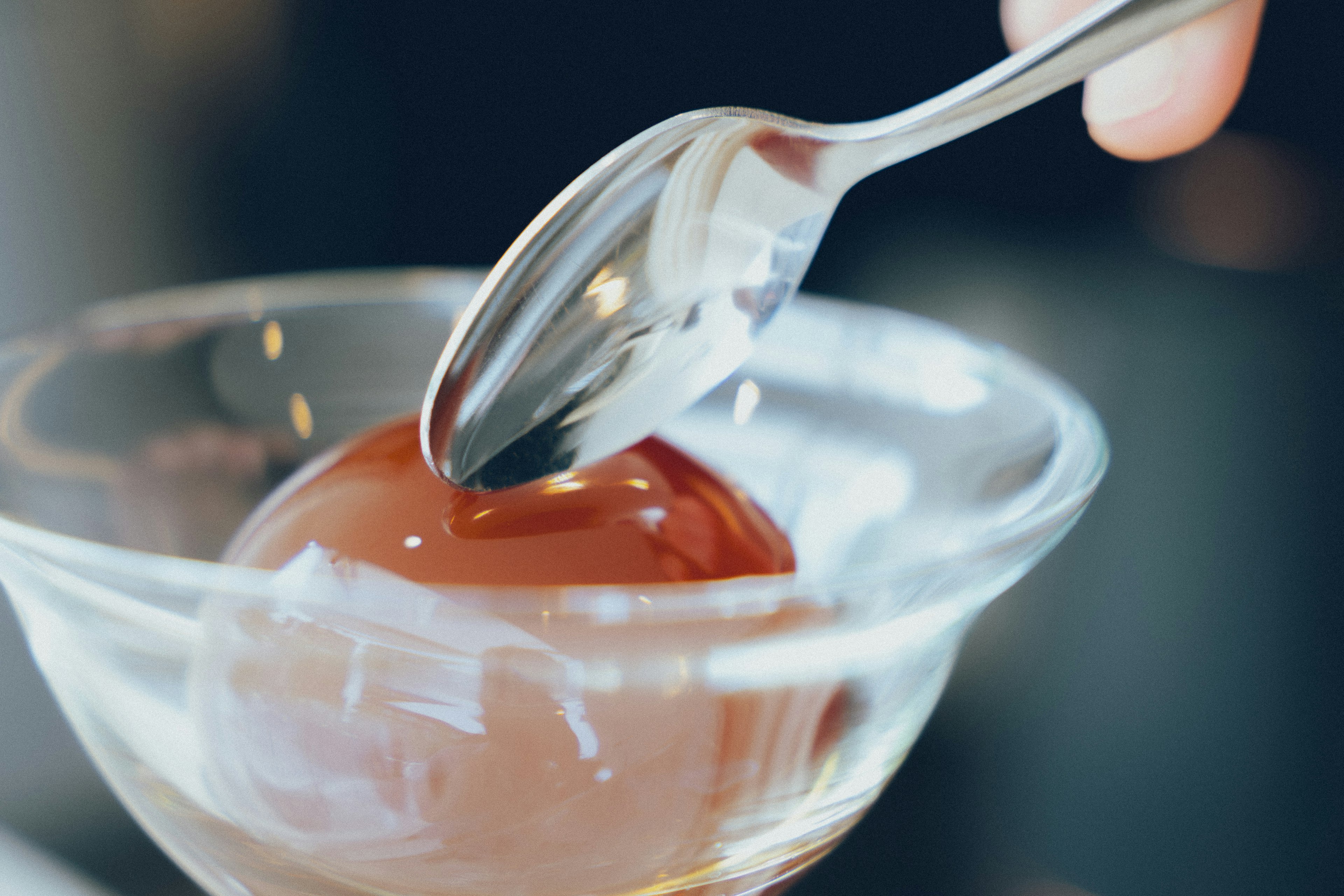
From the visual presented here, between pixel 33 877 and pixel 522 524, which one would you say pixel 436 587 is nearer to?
pixel 522 524

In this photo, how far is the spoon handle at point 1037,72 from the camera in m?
0.21

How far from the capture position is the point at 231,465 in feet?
1.05

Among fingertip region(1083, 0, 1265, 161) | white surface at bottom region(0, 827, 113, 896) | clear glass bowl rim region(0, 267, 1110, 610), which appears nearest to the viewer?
clear glass bowl rim region(0, 267, 1110, 610)

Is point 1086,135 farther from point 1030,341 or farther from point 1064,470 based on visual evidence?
point 1064,470

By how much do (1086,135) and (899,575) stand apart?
1.10ft

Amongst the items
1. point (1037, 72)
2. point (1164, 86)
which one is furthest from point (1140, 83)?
point (1037, 72)

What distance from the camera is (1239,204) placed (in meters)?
0.43

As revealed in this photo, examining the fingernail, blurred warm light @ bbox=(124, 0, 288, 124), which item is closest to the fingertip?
the fingernail

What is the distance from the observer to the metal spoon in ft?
0.69

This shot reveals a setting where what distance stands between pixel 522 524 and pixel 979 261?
327 mm

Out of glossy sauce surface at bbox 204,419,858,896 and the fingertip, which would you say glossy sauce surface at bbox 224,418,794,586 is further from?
the fingertip

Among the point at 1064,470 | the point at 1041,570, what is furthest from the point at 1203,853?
the point at 1064,470

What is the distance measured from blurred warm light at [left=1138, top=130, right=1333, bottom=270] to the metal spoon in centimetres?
25

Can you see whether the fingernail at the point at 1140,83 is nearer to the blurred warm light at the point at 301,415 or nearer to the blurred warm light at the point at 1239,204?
the blurred warm light at the point at 1239,204
